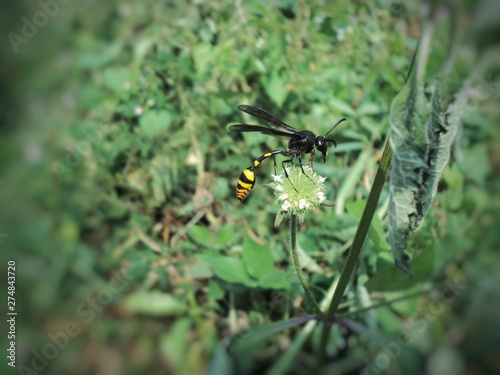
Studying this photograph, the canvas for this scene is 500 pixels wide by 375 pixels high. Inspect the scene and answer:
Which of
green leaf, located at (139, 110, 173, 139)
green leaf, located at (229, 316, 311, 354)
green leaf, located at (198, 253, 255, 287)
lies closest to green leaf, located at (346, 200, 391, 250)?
green leaf, located at (229, 316, 311, 354)

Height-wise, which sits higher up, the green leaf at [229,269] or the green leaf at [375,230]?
the green leaf at [375,230]

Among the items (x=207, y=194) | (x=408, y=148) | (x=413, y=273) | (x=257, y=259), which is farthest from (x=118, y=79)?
(x=408, y=148)

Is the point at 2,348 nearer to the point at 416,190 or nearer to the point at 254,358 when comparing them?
the point at 254,358

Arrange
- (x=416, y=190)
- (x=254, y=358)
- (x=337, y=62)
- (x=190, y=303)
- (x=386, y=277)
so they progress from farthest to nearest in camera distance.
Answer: (x=337, y=62) → (x=190, y=303) → (x=254, y=358) → (x=386, y=277) → (x=416, y=190)

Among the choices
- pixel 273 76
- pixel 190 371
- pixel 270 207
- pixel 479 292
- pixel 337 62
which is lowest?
pixel 190 371

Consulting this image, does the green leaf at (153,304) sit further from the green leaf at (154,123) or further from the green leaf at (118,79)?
the green leaf at (118,79)

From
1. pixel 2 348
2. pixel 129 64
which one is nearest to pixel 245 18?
pixel 129 64

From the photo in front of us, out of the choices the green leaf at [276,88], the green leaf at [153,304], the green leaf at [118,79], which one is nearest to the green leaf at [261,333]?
the green leaf at [153,304]
